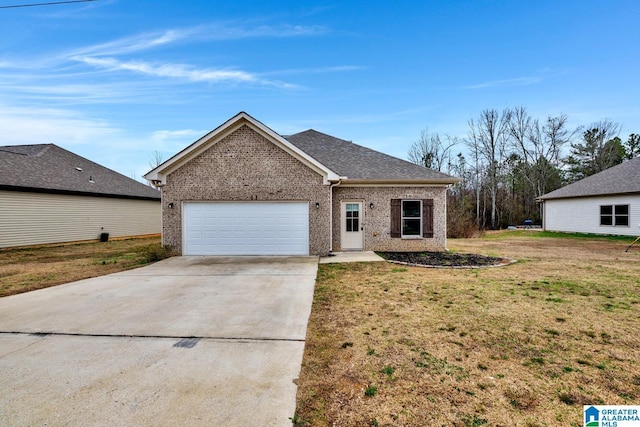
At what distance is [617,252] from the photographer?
12.3 m

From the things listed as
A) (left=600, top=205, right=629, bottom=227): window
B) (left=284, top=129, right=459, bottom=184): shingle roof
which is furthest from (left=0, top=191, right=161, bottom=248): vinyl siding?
(left=600, top=205, right=629, bottom=227): window

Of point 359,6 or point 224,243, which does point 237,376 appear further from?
point 359,6

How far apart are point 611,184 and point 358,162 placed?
1785cm

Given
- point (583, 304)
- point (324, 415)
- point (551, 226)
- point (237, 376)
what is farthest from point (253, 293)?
point (551, 226)

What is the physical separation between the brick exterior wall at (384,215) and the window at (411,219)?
0.85ft

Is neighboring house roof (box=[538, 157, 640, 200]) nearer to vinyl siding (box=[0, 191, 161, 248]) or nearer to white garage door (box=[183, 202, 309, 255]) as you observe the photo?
white garage door (box=[183, 202, 309, 255])

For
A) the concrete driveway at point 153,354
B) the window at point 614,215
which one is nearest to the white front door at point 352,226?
the concrete driveway at point 153,354

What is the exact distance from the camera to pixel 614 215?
18.5 meters

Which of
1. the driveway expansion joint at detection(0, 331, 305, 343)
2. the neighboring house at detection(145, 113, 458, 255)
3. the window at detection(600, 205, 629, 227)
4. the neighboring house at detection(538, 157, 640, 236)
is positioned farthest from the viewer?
the window at detection(600, 205, 629, 227)

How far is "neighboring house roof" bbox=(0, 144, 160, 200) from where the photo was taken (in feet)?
49.3

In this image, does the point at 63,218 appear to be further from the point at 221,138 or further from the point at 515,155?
the point at 515,155

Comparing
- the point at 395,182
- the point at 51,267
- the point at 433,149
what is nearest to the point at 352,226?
the point at 395,182

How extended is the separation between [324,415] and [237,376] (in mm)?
1066

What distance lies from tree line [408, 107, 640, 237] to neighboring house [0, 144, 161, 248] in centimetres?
2665
